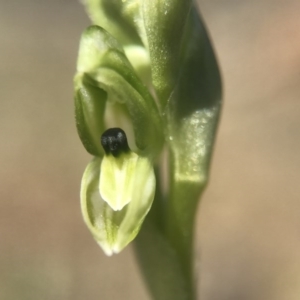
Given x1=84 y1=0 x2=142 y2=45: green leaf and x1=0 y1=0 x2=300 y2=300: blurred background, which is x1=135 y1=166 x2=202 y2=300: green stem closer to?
x1=84 y1=0 x2=142 y2=45: green leaf

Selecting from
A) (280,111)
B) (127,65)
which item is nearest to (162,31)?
(127,65)

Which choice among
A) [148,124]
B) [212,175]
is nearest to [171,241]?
[148,124]

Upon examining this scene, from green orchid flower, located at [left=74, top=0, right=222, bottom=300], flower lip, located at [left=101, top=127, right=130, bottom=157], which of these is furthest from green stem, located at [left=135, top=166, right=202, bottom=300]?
flower lip, located at [left=101, top=127, right=130, bottom=157]

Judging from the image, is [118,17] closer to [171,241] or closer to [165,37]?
[165,37]

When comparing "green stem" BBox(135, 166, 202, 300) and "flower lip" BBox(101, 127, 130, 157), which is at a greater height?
"flower lip" BBox(101, 127, 130, 157)

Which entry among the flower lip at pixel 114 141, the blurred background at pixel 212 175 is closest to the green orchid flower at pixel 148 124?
the flower lip at pixel 114 141
